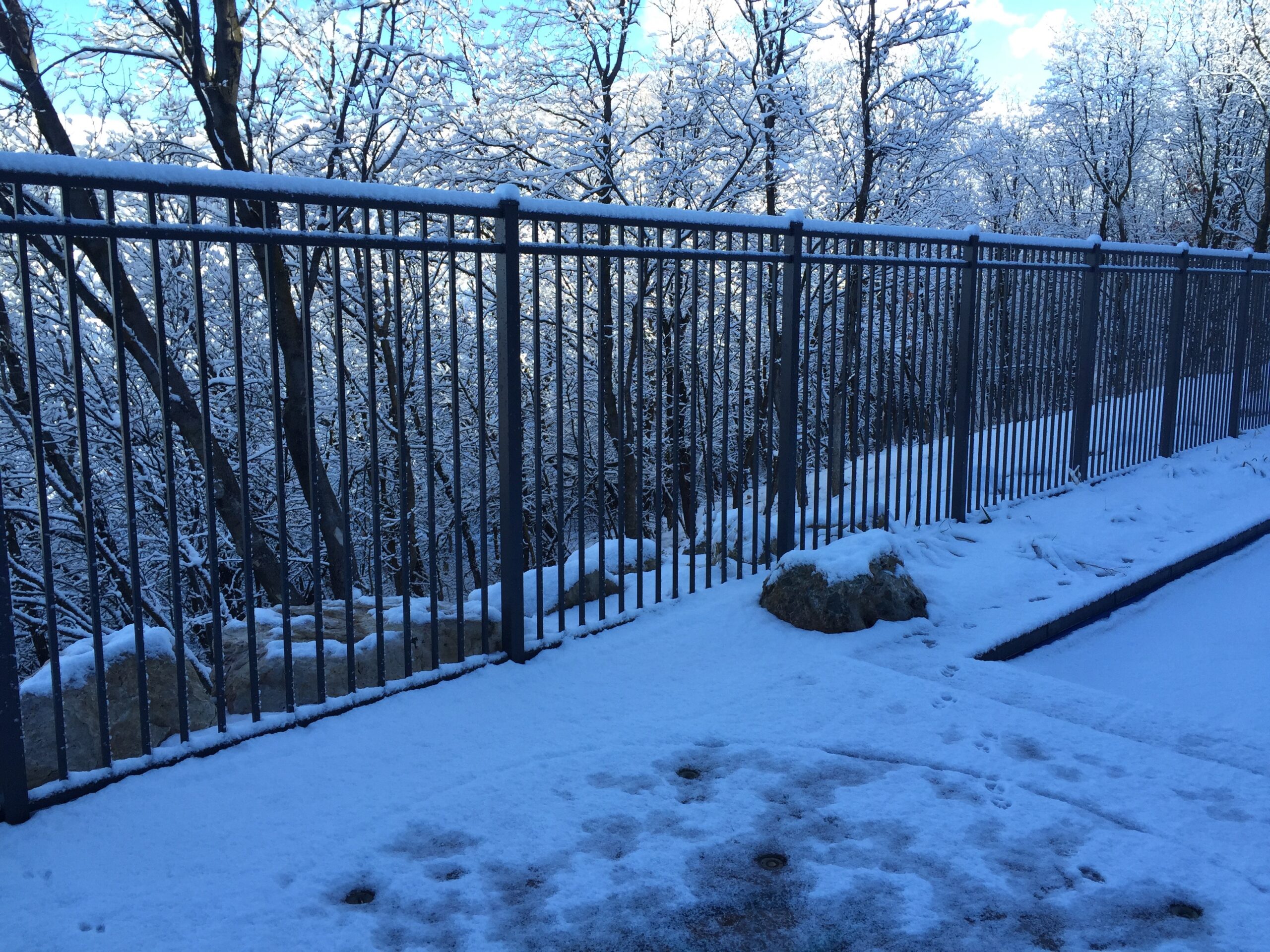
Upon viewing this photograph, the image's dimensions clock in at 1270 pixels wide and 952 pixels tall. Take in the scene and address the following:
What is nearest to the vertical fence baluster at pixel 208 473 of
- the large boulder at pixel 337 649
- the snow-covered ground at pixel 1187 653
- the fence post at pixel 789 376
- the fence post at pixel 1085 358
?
the large boulder at pixel 337 649

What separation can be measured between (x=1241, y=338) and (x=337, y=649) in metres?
11.3

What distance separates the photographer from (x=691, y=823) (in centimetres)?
297

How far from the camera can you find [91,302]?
8953mm

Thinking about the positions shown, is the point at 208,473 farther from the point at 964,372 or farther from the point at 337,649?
the point at 964,372

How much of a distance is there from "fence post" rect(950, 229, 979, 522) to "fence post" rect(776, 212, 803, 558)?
1.94 meters

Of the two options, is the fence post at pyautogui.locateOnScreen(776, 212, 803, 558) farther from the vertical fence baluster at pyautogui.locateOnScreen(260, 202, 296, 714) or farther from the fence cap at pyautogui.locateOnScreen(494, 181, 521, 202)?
the vertical fence baluster at pyautogui.locateOnScreen(260, 202, 296, 714)

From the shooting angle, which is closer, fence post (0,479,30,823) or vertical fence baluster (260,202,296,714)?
fence post (0,479,30,823)

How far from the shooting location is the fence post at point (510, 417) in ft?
12.9

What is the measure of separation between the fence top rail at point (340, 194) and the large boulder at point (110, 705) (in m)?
1.55

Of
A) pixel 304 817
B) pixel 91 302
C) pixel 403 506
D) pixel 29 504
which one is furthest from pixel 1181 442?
pixel 29 504

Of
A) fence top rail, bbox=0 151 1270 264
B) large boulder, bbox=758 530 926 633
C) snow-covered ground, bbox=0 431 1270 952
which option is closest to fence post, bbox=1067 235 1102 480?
fence top rail, bbox=0 151 1270 264

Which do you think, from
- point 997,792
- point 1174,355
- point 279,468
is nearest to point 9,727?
point 279,468

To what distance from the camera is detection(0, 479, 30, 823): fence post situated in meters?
2.82

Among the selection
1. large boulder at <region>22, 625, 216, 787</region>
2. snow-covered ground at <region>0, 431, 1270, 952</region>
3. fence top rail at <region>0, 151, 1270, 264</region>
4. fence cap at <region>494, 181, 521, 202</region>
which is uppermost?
fence cap at <region>494, 181, 521, 202</region>
